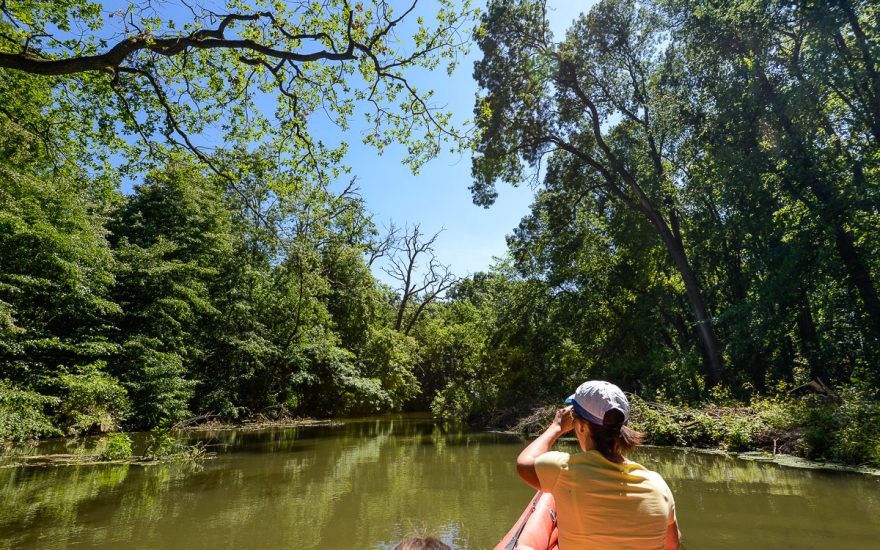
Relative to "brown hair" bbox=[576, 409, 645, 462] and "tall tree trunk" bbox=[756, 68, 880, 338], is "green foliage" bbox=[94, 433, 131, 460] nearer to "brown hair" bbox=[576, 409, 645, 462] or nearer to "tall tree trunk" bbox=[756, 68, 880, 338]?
"brown hair" bbox=[576, 409, 645, 462]

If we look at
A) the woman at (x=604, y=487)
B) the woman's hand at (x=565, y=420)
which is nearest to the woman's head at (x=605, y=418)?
the woman at (x=604, y=487)

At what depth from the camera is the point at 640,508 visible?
1.82 meters

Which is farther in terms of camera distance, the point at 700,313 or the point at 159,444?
the point at 700,313

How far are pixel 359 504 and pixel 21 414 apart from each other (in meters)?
8.32

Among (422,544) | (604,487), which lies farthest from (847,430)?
(422,544)

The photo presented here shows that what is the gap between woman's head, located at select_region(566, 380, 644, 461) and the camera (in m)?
1.89

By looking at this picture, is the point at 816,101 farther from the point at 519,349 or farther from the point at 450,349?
the point at 450,349

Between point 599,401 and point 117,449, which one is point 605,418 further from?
point 117,449

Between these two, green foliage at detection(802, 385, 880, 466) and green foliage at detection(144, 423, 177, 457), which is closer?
green foliage at detection(802, 385, 880, 466)

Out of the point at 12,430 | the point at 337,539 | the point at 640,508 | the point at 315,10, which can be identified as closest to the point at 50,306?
the point at 12,430

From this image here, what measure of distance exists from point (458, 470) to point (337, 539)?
13.2ft

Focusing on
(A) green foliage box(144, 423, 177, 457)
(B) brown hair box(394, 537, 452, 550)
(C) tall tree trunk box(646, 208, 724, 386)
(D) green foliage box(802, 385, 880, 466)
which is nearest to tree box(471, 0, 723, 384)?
(C) tall tree trunk box(646, 208, 724, 386)

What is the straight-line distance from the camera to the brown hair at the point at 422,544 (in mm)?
1159

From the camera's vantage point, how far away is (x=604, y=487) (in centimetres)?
183
